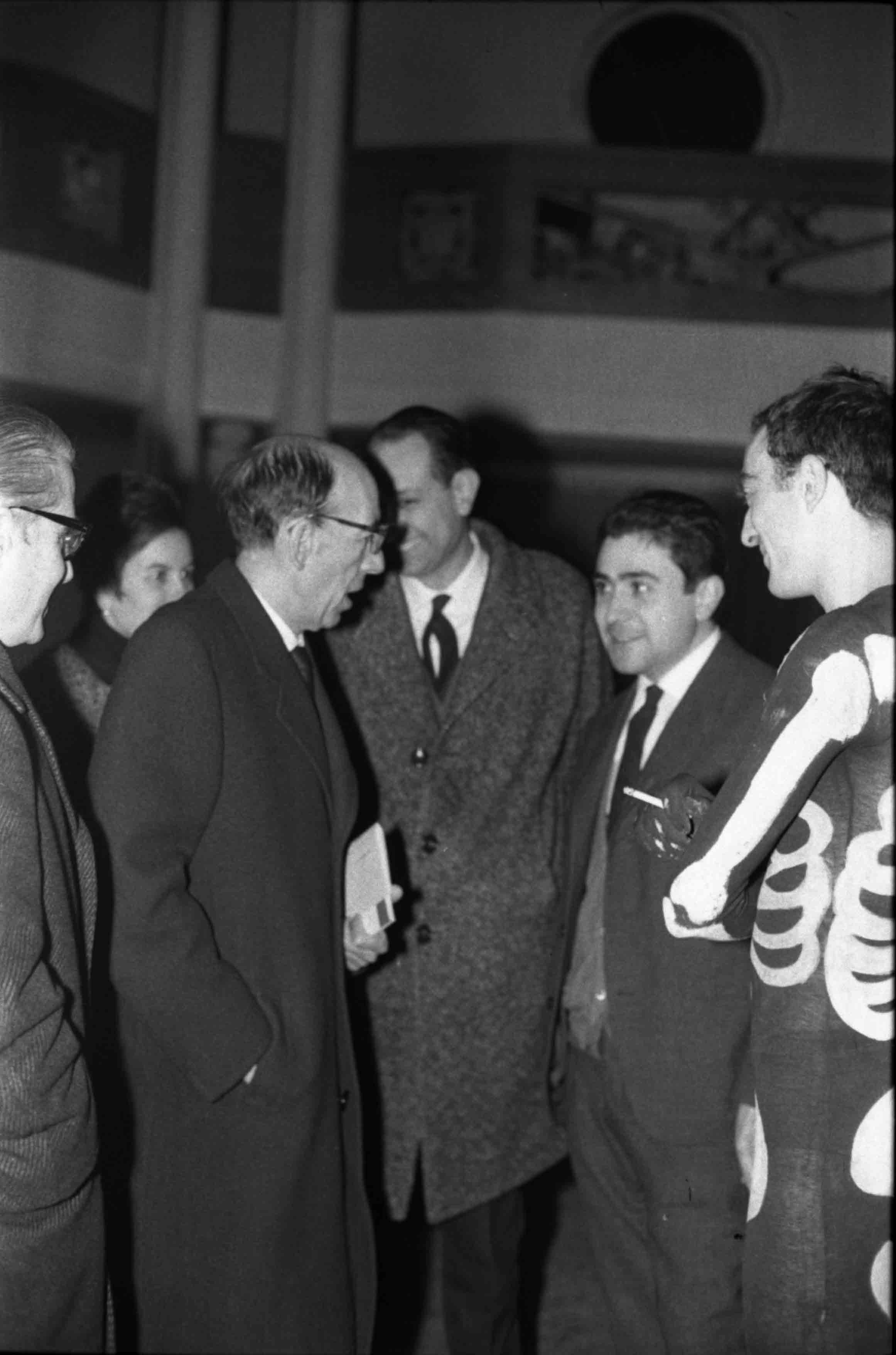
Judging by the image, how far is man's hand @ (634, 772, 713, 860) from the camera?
1.85 m

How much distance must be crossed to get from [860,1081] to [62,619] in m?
1.74

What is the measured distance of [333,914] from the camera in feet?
7.15

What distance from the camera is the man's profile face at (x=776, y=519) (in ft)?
5.49

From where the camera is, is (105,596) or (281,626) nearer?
(281,626)

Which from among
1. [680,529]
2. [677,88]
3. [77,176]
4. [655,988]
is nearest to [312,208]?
A: [77,176]

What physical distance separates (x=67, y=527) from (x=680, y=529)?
123 centimetres

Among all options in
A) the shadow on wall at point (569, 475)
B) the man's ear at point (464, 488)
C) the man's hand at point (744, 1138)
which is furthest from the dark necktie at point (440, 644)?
the shadow on wall at point (569, 475)

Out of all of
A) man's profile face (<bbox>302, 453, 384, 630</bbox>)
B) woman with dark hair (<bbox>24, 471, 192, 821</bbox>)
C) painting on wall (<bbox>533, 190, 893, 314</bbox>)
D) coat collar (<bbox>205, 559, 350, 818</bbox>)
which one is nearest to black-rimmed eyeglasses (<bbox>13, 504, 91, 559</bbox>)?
coat collar (<bbox>205, 559, 350, 818</bbox>)

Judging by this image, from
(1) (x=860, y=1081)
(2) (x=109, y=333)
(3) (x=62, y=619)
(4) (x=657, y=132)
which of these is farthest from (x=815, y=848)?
(4) (x=657, y=132)

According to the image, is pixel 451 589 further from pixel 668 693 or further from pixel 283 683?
pixel 283 683

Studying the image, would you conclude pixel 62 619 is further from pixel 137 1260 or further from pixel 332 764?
pixel 137 1260

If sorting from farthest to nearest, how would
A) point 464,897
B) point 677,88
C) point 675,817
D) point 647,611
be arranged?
point 677,88, point 464,897, point 647,611, point 675,817

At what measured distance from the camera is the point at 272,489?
7.50 ft

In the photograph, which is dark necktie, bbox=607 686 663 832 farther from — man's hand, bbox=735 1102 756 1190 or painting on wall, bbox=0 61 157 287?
painting on wall, bbox=0 61 157 287
